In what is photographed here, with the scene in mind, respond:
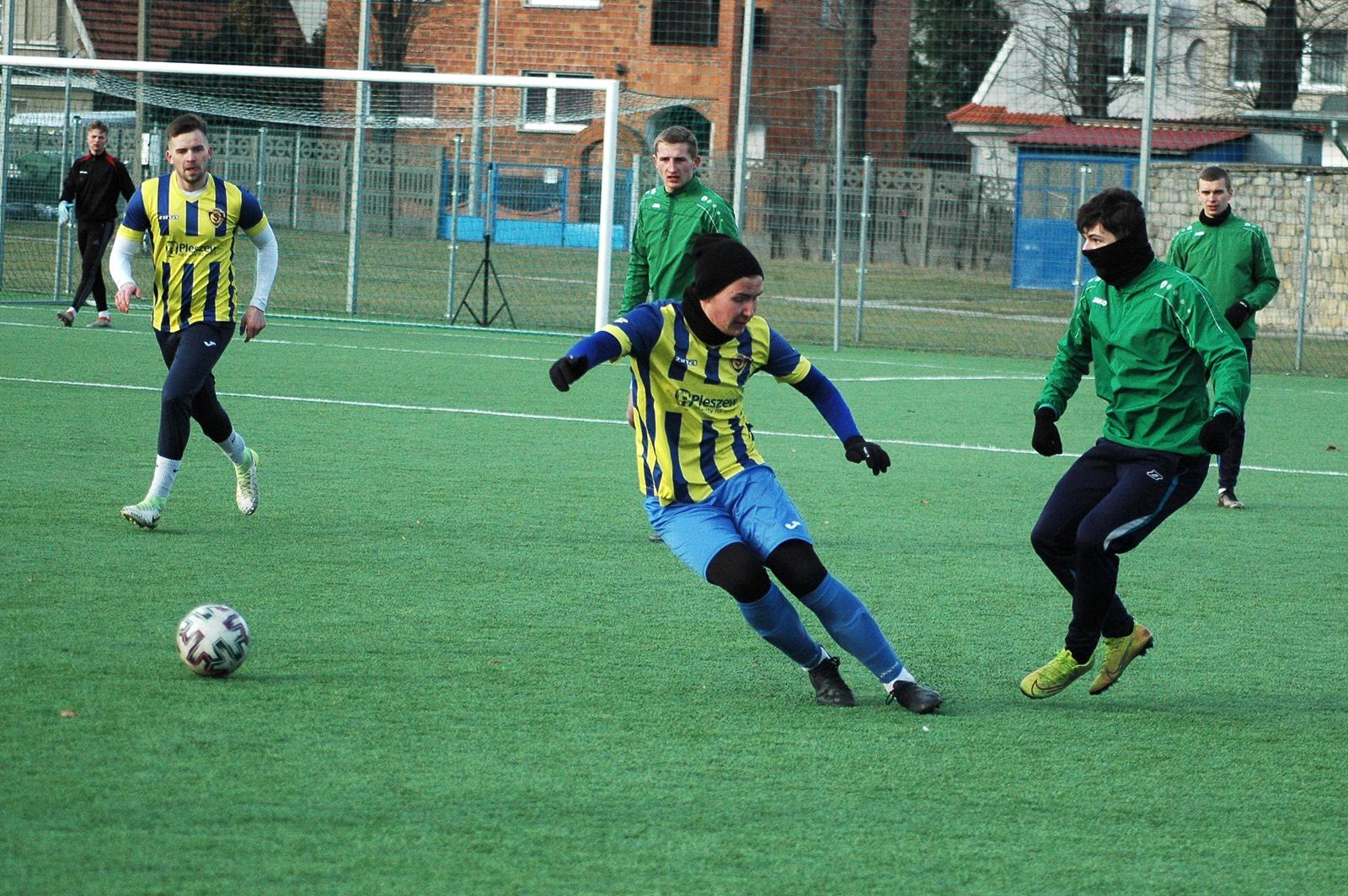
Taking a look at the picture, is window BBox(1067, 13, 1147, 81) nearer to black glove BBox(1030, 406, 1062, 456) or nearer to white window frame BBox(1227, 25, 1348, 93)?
white window frame BBox(1227, 25, 1348, 93)

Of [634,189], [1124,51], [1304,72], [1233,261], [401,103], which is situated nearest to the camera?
[1233,261]

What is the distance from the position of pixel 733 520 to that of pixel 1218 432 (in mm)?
1498

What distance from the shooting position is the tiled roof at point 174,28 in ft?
96.5

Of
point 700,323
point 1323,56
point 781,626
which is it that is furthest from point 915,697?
point 1323,56

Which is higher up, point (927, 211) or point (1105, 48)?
point (1105, 48)

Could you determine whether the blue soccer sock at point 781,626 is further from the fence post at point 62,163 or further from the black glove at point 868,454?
the fence post at point 62,163

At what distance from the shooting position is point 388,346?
1833 cm

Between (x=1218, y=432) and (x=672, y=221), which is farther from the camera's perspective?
(x=672, y=221)

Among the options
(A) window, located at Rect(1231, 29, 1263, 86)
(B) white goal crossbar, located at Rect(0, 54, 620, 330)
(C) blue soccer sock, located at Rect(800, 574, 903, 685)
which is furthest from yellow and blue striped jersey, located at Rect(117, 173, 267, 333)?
(A) window, located at Rect(1231, 29, 1263, 86)

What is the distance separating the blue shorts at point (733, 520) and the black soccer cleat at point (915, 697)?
0.55 metres

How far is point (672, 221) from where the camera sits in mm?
8531

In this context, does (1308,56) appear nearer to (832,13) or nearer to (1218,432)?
(832,13)

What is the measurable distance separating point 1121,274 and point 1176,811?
1.89m

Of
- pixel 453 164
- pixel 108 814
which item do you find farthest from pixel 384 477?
pixel 453 164
